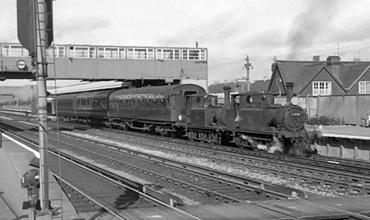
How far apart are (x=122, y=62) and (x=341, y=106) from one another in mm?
19337

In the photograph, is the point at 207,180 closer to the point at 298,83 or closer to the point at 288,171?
the point at 288,171

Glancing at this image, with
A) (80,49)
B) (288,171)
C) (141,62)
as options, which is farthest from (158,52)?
(288,171)

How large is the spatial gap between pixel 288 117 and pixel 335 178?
15.7 ft

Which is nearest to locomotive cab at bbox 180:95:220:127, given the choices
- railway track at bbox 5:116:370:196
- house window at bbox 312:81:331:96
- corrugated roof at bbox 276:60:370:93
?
railway track at bbox 5:116:370:196

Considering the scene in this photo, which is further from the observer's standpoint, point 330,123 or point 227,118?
point 330,123

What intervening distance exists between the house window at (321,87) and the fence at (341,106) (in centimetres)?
1600

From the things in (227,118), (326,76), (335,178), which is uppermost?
(326,76)

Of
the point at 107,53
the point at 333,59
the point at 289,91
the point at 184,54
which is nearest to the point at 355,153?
the point at 289,91

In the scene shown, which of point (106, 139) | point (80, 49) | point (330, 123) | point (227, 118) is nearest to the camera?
point (227, 118)

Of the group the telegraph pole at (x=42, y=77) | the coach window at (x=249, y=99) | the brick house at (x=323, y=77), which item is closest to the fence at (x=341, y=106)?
the brick house at (x=323, y=77)

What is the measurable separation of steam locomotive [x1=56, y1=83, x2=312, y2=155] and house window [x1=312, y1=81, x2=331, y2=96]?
71.9ft

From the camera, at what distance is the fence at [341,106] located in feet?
93.8

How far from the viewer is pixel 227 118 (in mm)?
20750

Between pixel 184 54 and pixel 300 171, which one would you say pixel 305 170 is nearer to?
pixel 300 171
